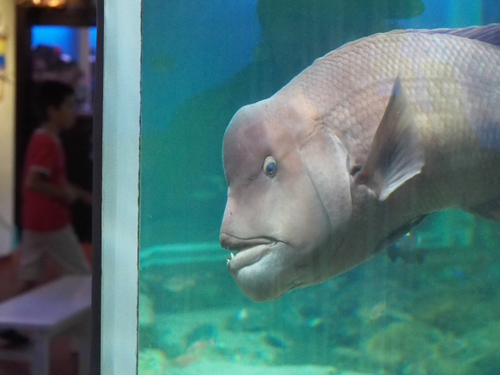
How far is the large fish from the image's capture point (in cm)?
156

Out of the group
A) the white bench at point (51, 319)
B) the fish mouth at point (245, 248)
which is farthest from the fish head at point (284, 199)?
the white bench at point (51, 319)

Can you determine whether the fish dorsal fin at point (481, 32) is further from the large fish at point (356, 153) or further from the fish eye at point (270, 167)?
the fish eye at point (270, 167)

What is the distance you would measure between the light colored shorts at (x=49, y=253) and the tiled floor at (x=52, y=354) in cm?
4

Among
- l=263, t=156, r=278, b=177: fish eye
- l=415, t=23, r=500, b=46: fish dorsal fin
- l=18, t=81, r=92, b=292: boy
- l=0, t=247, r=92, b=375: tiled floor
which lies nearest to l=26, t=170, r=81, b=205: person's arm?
l=18, t=81, r=92, b=292: boy

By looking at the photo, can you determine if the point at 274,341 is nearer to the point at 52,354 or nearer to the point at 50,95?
the point at 52,354

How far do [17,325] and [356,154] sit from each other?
5.70ft

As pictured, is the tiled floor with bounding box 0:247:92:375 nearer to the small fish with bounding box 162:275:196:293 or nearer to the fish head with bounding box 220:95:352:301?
the small fish with bounding box 162:275:196:293

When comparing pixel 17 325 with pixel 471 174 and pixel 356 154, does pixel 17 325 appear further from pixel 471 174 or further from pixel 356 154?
pixel 471 174

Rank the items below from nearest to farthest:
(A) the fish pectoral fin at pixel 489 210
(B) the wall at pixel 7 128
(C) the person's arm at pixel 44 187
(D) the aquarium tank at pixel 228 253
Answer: (D) the aquarium tank at pixel 228 253
(A) the fish pectoral fin at pixel 489 210
(B) the wall at pixel 7 128
(C) the person's arm at pixel 44 187

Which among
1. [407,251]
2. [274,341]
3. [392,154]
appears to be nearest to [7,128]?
[274,341]

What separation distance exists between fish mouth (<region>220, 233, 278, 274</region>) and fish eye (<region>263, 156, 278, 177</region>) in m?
0.20

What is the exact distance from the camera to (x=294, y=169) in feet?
5.18

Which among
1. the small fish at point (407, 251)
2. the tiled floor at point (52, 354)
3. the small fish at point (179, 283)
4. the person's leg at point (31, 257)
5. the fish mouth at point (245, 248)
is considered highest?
the fish mouth at point (245, 248)

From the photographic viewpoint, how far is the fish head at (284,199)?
1.56m
